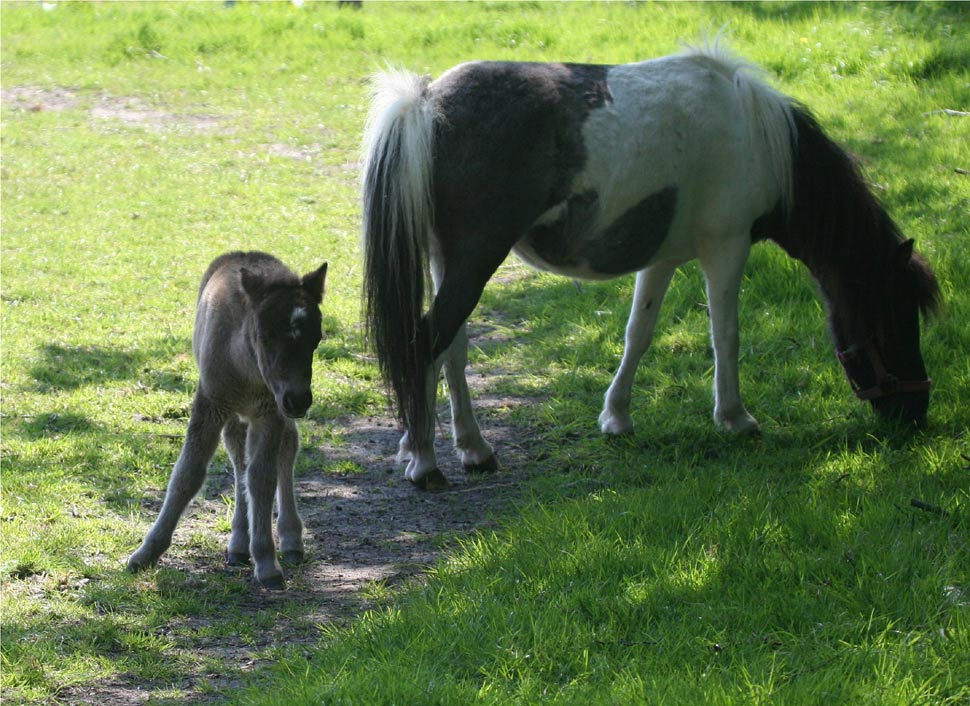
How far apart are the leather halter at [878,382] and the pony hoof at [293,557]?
10.7 ft

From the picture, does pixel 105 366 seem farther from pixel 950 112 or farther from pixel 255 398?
pixel 950 112

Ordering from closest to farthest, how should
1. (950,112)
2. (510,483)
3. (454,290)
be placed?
(454,290), (510,483), (950,112)

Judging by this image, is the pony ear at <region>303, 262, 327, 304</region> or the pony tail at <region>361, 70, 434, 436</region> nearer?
the pony ear at <region>303, 262, 327, 304</region>

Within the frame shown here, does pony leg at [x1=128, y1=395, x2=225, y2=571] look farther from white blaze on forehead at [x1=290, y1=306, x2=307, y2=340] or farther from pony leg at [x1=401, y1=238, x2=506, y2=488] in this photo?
pony leg at [x1=401, y1=238, x2=506, y2=488]

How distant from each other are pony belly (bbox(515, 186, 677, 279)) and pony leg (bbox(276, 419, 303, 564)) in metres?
1.75

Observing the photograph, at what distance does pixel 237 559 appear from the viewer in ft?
17.5

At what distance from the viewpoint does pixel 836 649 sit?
3.71 meters

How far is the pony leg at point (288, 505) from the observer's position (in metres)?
5.32

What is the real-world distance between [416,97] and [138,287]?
479 cm

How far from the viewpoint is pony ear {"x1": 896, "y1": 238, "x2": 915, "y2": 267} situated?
6180mm

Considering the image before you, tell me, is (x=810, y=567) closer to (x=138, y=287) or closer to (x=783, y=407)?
(x=783, y=407)

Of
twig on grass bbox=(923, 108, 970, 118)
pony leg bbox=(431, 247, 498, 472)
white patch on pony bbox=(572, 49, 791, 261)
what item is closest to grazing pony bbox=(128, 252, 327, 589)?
pony leg bbox=(431, 247, 498, 472)

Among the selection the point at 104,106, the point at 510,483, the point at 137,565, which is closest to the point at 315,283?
the point at 137,565

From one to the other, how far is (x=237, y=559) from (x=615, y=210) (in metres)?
2.68
